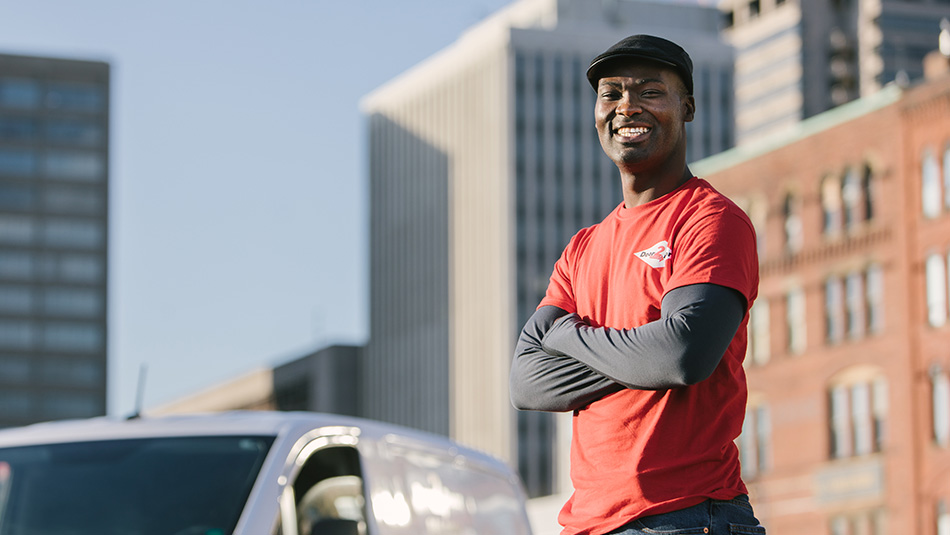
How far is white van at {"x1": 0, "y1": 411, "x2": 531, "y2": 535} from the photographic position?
6477 millimetres

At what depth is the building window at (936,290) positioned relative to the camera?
44906 mm

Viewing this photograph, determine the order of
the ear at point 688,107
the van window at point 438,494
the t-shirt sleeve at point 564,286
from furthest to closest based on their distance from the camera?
the van window at point 438,494 → the t-shirt sleeve at point 564,286 → the ear at point 688,107

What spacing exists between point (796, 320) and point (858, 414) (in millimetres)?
4443

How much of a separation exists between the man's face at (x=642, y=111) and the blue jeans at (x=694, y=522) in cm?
82

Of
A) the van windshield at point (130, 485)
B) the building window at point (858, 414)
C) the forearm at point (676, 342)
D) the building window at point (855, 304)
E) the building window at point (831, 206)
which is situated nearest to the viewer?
the forearm at point (676, 342)

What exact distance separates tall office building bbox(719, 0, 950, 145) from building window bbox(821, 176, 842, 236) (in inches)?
3256

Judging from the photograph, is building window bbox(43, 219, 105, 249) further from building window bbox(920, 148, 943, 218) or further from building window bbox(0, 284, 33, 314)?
building window bbox(920, 148, 943, 218)

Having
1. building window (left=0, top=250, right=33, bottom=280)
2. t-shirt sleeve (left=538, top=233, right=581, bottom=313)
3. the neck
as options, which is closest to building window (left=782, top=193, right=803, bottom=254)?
t-shirt sleeve (left=538, top=233, right=581, bottom=313)

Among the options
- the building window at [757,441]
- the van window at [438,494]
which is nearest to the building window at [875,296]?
the building window at [757,441]

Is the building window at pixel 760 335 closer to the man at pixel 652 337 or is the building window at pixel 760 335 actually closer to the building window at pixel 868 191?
the building window at pixel 868 191

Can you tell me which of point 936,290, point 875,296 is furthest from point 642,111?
point 875,296

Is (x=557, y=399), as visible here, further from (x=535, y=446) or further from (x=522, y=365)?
(x=535, y=446)

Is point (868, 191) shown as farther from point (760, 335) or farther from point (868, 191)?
point (760, 335)

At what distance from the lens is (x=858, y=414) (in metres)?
47.0
